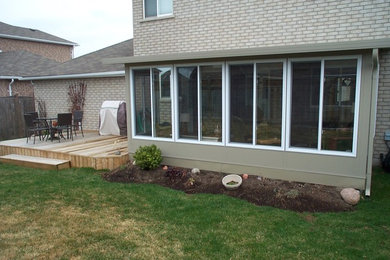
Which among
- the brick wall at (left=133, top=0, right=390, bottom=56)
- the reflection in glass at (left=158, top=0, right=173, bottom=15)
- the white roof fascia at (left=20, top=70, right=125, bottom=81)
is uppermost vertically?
the reflection in glass at (left=158, top=0, right=173, bottom=15)

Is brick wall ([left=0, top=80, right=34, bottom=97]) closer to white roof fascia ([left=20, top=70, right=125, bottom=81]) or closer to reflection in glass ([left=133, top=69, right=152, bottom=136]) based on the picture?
white roof fascia ([left=20, top=70, right=125, bottom=81])

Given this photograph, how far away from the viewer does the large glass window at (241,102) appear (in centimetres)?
652

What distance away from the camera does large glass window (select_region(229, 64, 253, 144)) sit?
257 inches

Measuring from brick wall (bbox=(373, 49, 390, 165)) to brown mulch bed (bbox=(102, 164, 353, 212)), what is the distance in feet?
7.33

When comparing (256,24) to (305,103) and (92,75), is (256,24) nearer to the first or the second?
(305,103)

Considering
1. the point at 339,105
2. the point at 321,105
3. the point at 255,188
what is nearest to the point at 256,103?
the point at 321,105

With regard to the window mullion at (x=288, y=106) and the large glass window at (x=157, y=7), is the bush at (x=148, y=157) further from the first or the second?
the large glass window at (x=157, y=7)

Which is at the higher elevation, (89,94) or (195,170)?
(89,94)

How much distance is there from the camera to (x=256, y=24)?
25.0 feet

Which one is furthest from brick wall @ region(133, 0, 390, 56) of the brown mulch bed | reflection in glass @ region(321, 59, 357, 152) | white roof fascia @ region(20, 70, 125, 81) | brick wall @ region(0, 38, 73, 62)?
brick wall @ region(0, 38, 73, 62)

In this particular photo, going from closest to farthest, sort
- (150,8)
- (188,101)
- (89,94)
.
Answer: (188,101), (150,8), (89,94)

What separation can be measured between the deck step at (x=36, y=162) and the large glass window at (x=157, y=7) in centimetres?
490

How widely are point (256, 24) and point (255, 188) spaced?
13.5 ft

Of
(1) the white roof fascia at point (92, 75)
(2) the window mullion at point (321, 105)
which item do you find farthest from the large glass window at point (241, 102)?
(1) the white roof fascia at point (92, 75)
